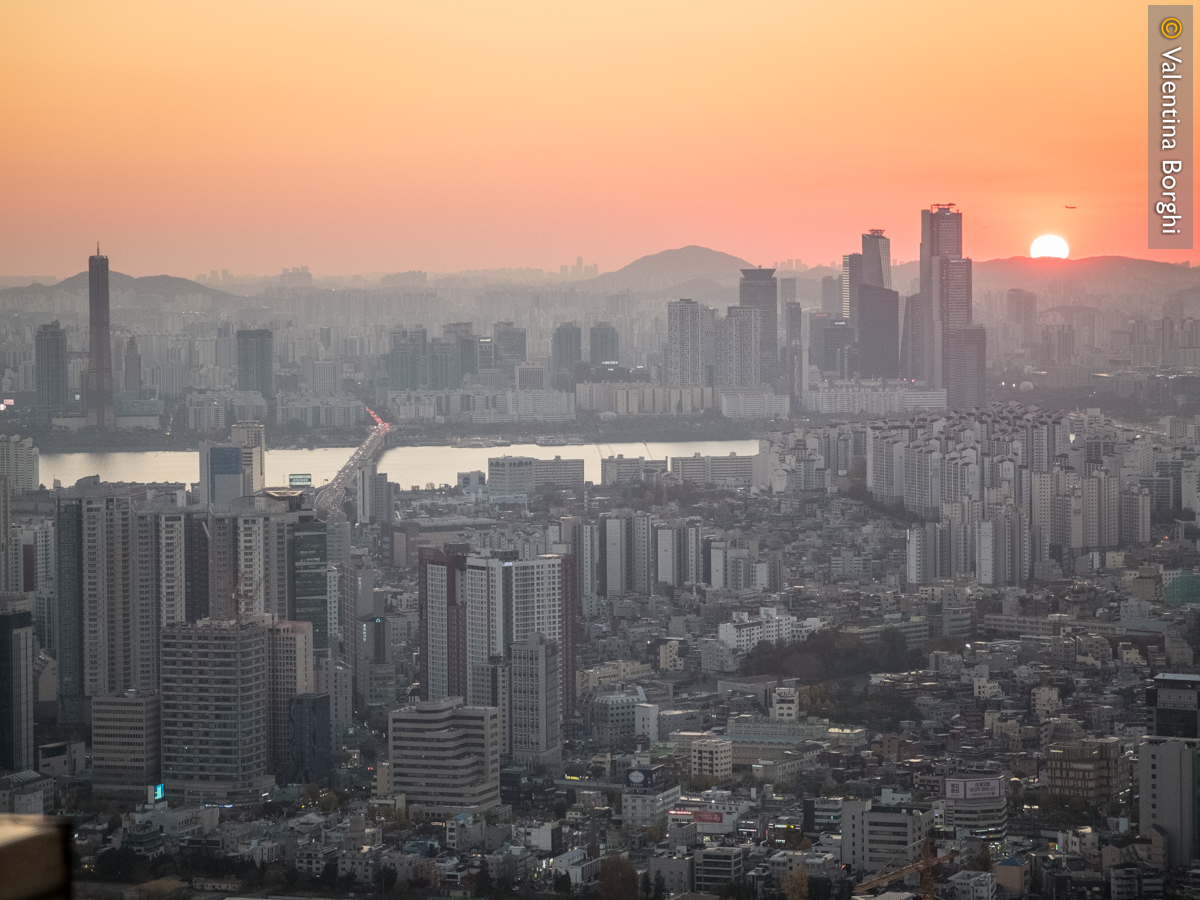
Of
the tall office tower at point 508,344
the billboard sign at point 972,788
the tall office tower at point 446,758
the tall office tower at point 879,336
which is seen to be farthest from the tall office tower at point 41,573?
the tall office tower at point 879,336

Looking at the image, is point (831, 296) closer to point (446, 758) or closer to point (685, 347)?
point (685, 347)

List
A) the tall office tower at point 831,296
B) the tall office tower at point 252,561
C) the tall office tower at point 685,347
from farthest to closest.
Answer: the tall office tower at point 685,347 → the tall office tower at point 831,296 → the tall office tower at point 252,561

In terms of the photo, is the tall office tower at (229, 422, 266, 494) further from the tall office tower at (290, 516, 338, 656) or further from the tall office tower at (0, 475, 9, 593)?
the tall office tower at (290, 516, 338, 656)

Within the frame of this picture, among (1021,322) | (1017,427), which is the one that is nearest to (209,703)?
(1017,427)

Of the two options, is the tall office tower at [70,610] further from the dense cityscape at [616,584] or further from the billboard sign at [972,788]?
the billboard sign at [972,788]

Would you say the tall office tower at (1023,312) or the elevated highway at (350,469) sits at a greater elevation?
the tall office tower at (1023,312)

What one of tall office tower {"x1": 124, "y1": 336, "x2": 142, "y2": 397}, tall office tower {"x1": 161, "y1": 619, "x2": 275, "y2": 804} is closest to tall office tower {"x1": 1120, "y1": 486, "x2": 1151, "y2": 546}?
tall office tower {"x1": 161, "y1": 619, "x2": 275, "y2": 804}

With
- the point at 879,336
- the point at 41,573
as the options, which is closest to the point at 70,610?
the point at 41,573
